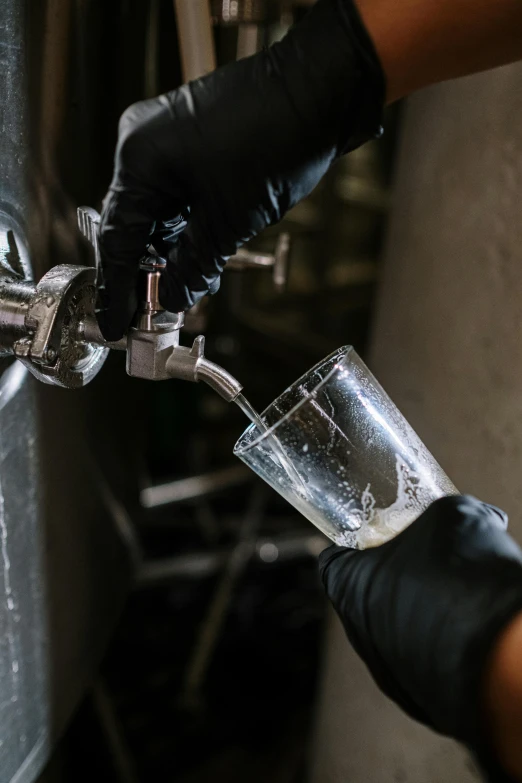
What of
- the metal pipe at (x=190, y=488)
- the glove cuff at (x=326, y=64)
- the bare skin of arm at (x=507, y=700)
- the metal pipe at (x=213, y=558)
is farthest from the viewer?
the metal pipe at (x=190, y=488)

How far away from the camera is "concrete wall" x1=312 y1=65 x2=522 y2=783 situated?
72cm

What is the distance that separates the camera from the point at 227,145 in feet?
1.65

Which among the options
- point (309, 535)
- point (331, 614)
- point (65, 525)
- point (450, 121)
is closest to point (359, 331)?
point (309, 535)

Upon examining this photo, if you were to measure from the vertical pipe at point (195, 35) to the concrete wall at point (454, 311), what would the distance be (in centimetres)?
30

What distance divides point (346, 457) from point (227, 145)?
0.90 feet

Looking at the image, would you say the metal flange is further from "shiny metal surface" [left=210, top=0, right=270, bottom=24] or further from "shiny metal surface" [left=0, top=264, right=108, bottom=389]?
"shiny metal surface" [left=210, top=0, right=270, bottom=24]

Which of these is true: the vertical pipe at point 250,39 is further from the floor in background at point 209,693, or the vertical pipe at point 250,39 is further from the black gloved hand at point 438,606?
the floor in background at point 209,693

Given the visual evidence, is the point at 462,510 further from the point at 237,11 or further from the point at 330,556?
the point at 237,11

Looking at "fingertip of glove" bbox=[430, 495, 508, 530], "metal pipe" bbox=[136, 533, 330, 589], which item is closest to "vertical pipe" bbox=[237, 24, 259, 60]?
"fingertip of glove" bbox=[430, 495, 508, 530]

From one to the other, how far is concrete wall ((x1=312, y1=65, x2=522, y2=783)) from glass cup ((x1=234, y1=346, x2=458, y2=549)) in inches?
Result: 8.9

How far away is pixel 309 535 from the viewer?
197cm

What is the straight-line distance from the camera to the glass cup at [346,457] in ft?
1.68

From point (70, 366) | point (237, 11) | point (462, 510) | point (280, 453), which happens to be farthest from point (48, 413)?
point (237, 11)

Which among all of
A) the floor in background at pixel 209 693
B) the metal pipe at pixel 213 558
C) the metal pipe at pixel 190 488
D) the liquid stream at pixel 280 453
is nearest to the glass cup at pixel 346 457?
the liquid stream at pixel 280 453
